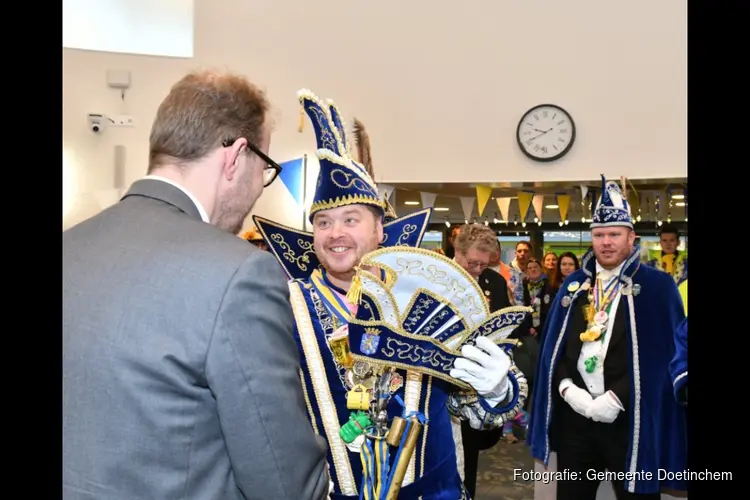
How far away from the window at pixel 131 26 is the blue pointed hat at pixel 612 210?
4201mm

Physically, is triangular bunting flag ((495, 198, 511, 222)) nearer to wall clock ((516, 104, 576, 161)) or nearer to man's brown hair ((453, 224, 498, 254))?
wall clock ((516, 104, 576, 161))

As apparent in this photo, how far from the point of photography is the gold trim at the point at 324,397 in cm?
174

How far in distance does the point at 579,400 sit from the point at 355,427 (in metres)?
1.63

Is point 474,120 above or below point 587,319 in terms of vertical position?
above

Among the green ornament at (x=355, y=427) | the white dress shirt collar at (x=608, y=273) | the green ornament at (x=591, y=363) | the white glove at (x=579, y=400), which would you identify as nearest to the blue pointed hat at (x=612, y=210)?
the white dress shirt collar at (x=608, y=273)

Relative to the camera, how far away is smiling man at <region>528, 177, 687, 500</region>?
2.93 m

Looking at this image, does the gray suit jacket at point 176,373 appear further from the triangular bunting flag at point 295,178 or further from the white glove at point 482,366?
the triangular bunting flag at point 295,178

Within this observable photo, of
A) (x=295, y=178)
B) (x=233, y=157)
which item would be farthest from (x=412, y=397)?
(x=295, y=178)

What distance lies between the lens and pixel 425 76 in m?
6.00

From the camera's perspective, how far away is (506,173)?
586cm

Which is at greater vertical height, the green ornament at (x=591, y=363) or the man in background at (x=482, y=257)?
the man in background at (x=482, y=257)

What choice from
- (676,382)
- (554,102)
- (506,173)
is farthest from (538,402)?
(554,102)
